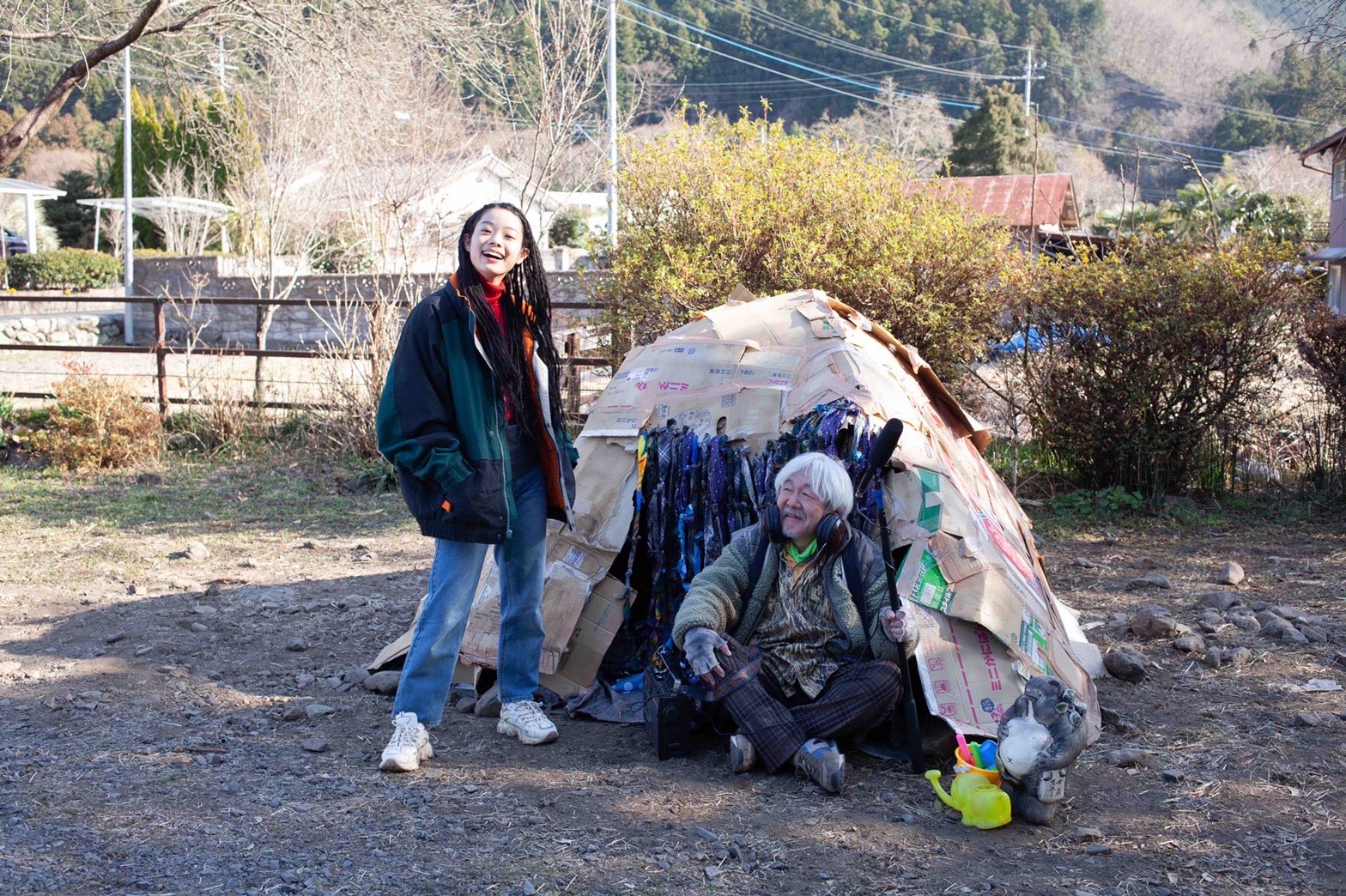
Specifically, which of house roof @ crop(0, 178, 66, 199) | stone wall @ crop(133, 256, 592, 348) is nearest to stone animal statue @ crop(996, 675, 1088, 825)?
stone wall @ crop(133, 256, 592, 348)

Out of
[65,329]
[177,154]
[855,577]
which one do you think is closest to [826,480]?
[855,577]

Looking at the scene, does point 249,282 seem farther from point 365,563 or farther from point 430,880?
point 430,880

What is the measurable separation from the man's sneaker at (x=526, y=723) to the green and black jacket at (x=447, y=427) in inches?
29.9

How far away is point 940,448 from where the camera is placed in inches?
185

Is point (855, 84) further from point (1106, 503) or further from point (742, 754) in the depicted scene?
point (742, 754)

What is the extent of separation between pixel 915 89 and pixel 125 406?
4999 centimetres

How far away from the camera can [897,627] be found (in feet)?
12.1

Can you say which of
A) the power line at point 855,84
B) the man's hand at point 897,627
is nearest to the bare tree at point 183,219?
the man's hand at point 897,627

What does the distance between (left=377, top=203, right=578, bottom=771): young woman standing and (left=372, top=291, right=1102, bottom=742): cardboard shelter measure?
20.8 inches

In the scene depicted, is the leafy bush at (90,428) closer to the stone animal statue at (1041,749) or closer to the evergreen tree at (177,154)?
the stone animal statue at (1041,749)

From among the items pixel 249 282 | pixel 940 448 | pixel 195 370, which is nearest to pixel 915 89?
pixel 249 282

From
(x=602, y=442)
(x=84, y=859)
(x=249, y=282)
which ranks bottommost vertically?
(x=84, y=859)

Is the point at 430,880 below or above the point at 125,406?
below

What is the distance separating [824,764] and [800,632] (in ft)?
1.52
